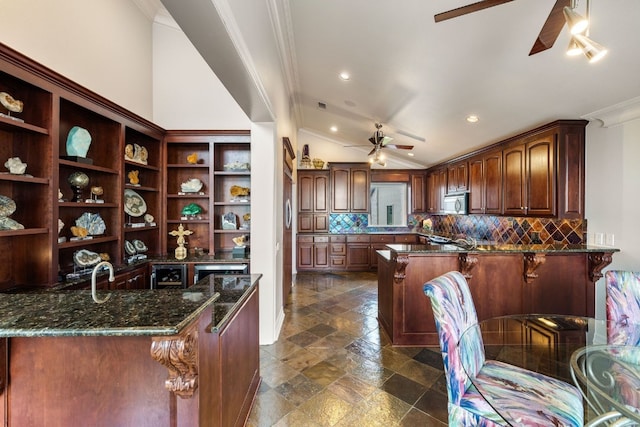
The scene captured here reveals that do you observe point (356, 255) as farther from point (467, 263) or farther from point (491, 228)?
point (467, 263)

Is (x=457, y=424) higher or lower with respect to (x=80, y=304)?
lower

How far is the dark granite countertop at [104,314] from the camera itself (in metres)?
0.87

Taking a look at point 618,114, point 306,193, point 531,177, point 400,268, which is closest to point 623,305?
point 400,268

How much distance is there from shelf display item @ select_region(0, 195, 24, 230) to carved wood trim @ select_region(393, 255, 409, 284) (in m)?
2.98

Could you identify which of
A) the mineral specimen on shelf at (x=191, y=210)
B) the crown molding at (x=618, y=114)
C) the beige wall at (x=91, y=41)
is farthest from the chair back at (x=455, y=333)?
the beige wall at (x=91, y=41)

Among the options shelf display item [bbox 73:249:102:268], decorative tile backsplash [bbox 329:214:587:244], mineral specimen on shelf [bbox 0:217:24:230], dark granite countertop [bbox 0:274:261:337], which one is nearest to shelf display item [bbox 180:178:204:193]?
shelf display item [bbox 73:249:102:268]

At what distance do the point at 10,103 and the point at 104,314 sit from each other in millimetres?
1876

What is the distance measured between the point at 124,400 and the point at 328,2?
299cm

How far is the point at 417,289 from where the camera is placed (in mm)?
2779

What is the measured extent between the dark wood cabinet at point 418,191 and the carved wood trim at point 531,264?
3.33 meters

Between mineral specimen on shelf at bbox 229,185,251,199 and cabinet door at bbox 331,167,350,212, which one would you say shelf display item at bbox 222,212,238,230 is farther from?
cabinet door at bbox 331,167,350,212

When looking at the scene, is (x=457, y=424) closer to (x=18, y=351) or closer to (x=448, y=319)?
(x=448, y=319)

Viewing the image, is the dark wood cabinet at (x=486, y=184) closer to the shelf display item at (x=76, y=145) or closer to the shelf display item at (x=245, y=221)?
the shelf display item at (x=245, y=221)

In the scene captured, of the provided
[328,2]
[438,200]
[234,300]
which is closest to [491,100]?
[328,2]
